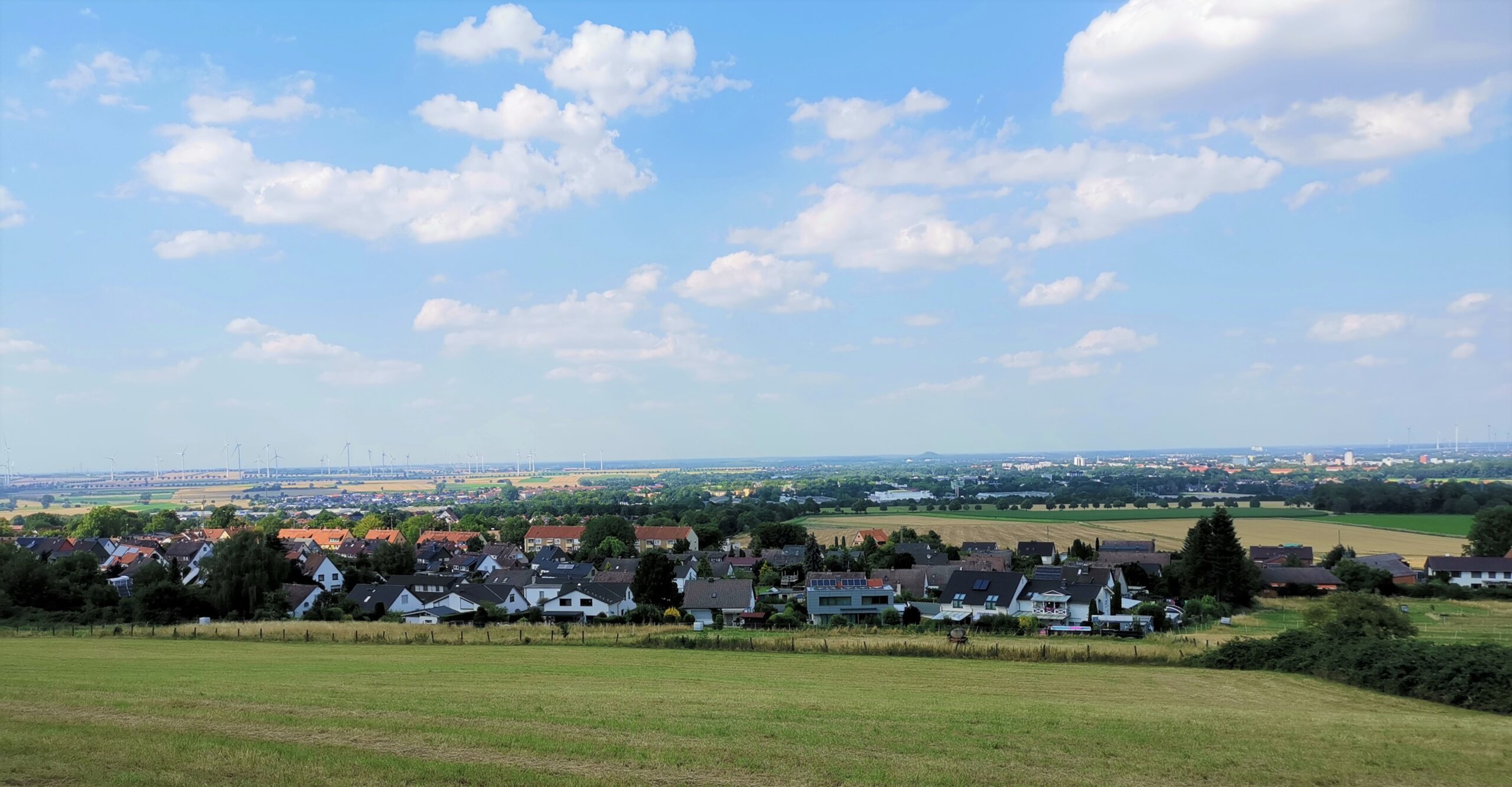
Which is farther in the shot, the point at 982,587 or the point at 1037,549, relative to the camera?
the point at 1037,549

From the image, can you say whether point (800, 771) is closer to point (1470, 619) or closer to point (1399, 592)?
point (1470, 619)

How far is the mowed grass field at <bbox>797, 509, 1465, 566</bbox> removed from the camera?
246 feet

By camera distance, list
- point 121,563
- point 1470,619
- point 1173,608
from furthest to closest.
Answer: point 121,563
point 1173,608
point 1470,619

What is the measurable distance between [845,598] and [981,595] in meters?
7.54

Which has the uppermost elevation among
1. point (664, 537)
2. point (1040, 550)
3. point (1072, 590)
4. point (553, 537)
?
point (1072, 590)

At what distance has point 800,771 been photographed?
11.8m

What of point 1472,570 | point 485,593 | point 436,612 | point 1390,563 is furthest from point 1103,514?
point 436,612

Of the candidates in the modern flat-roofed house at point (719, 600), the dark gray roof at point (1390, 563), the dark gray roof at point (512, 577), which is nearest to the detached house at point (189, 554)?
the dark gray roof at point (512, 577)

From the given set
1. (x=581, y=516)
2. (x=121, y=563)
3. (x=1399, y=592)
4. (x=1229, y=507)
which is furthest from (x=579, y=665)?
(x=1229, y=507)

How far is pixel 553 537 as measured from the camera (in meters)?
93.2

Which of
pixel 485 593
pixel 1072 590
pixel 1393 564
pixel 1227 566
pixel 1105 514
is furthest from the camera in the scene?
pixel 1105 514

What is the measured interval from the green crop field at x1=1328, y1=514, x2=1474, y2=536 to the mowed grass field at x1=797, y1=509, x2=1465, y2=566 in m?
2.00

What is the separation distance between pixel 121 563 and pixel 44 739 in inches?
2547

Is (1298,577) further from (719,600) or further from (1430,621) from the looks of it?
(719,600)
